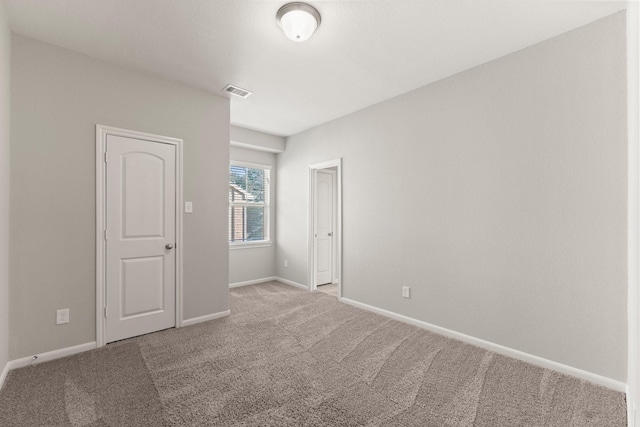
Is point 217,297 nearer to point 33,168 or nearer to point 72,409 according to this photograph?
point 72,409

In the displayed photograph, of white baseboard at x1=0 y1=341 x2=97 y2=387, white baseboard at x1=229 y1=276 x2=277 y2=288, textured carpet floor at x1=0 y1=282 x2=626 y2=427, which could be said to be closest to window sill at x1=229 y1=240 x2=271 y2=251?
white baseboard at x1=229 y1=276 x2=277 y2=288

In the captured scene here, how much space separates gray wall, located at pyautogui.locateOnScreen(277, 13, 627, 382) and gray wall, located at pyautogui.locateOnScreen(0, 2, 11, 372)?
3.33 metres

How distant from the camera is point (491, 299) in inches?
105

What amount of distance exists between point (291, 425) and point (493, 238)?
87.5 inches

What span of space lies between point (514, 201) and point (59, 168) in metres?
3.88

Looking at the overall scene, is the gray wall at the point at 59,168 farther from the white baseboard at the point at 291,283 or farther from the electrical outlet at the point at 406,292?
the electrical outlet at the point at 406,292

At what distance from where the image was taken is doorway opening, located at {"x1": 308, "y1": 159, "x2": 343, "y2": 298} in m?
4.80

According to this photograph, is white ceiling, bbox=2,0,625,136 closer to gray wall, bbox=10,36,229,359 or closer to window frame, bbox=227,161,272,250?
gray wall, bbox=10,36,229,359

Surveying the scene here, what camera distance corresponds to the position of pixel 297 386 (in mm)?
2062

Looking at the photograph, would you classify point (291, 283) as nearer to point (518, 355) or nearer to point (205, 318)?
point (205, 318)

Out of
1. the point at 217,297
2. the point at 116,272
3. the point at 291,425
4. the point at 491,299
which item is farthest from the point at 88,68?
the point at 491,299

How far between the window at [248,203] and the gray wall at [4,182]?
2.85 metres

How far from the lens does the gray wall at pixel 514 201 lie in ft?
6.86

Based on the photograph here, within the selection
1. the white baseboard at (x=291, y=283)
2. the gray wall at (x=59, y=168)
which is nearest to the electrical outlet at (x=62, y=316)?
the gray wall at (x=59, y=168)
